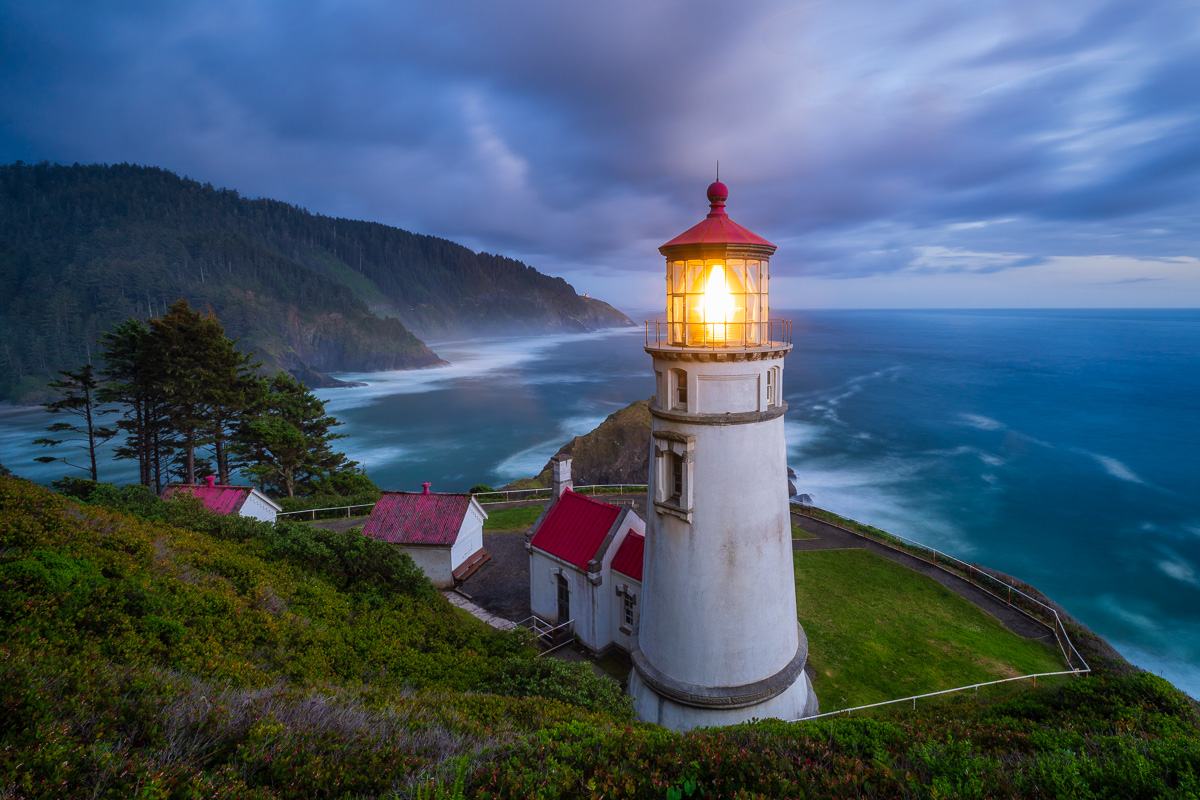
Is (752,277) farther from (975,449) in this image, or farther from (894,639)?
(975,449)

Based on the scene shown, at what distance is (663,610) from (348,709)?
190 inches

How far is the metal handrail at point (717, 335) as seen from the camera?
757 centimetres

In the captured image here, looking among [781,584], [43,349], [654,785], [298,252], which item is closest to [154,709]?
[654,785]

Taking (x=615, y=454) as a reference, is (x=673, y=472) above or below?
above

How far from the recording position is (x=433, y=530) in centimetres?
1491

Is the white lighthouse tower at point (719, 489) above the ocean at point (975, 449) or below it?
above

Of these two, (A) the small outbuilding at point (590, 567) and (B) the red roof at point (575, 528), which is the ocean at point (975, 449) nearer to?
(A) the small outbuilding at point (590, 567)

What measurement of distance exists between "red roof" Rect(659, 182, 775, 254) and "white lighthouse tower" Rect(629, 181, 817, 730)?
0.02 m

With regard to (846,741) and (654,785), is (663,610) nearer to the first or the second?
(846,741)

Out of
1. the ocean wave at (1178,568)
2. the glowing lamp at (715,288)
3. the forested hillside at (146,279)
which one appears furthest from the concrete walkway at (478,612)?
the forested hillside at (146,279)

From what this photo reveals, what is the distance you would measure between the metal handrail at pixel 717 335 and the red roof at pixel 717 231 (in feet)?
3.64

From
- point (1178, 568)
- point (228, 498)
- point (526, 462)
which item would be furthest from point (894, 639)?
point (526, 462)

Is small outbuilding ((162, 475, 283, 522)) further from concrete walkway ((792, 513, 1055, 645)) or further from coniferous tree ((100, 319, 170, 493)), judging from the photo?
concrete walkway ((792, 513, 1055, 645))

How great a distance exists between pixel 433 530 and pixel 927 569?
1489cm
